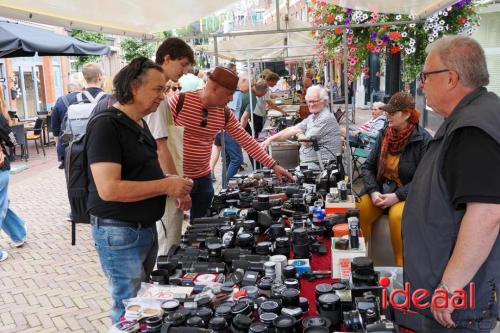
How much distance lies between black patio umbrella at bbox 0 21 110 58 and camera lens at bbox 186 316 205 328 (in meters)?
5.74

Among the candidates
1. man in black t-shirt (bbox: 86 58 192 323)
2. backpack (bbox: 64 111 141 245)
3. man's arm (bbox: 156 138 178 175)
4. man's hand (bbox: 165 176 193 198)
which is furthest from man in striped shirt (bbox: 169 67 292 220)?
man's hand (bbox: 165 176 193 198)

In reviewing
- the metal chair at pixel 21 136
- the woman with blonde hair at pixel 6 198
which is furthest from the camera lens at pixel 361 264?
the metal chair at pixel 21 136

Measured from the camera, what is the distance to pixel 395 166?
381cm

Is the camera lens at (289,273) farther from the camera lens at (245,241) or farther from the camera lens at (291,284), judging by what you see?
the camera lens at (245,241)

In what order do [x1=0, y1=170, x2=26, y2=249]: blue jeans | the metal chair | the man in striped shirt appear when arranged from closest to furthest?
the man in striped shirt
[x1=0, y1=170, x2=26, y2=249]: blue jeans
the metal chair

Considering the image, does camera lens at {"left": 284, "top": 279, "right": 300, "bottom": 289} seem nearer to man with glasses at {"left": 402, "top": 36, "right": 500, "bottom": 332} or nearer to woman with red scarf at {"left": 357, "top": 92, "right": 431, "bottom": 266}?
man with glasses at {"left": 402, "top": 36, "right": 500, "bottom": 332}

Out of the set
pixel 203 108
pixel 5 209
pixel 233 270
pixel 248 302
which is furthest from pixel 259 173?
pixel 5 209

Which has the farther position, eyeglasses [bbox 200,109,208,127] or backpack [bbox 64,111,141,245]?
eyeglasses [bbox 200,109,208,127]

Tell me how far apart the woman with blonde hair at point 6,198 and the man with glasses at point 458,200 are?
4.25m

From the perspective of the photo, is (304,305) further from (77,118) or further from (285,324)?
(77,118)

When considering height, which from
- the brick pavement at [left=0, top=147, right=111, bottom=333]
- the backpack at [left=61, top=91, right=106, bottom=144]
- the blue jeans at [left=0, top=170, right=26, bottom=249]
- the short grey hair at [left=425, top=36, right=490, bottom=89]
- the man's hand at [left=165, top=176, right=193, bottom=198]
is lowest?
the brick pavement at [left=0, top=147, right=111, bottom=333]

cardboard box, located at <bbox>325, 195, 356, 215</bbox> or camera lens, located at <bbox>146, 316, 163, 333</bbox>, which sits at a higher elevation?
cardboard box, located at <bbox>325, 195, 356, 215</bbox>

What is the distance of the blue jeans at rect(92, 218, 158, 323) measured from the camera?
7.53 ft

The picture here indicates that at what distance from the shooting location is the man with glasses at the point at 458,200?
1562 mm
